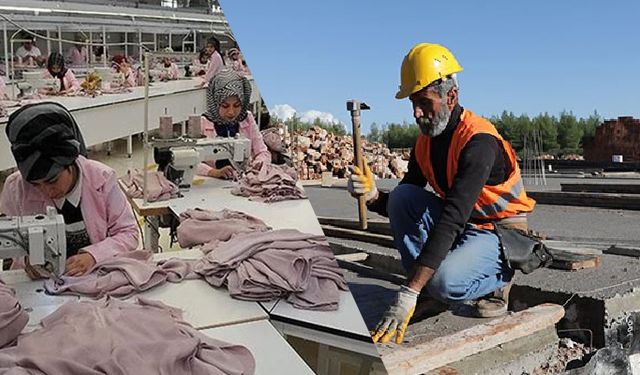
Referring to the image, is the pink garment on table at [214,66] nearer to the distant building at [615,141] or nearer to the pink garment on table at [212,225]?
the pink garment on table at [212,225]

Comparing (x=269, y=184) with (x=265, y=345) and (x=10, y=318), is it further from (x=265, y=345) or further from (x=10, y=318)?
(x=10, y=318)

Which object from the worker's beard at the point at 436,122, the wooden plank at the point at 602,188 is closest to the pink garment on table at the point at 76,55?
the worker's beard at the point at 436,122

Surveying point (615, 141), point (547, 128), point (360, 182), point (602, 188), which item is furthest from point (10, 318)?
point (602, 188)

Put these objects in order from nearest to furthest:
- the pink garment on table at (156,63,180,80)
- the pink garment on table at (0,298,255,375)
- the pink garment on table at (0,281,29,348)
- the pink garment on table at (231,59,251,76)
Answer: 1. the pink garment on table at (0,298,255,375)
2. the pink garment on table at (0,281,29,348)
3. the pink garment on table at (156,63,180,80)
4. the pink garment on table at (231,59,251,76)

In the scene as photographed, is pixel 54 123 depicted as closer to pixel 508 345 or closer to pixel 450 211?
pixel 450 211

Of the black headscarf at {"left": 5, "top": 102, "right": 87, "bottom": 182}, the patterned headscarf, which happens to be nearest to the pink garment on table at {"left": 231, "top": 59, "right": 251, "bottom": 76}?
the patterned headscarf

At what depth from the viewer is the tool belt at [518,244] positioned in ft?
4.32

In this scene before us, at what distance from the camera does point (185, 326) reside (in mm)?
Result: 1061

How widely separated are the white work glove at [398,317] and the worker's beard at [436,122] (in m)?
0.28

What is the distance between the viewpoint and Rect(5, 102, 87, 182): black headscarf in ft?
3.36

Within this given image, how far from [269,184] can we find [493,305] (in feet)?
1.64

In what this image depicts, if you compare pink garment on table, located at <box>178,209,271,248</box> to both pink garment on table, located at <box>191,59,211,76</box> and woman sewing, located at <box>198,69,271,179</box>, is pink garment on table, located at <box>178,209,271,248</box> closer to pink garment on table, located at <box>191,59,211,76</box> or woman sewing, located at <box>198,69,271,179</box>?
woman sewing, located at <box>198,69,271,179</box>

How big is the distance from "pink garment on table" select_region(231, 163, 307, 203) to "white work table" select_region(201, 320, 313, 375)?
306 millimetres

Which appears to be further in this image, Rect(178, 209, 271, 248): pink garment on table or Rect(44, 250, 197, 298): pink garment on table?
Rect(178, 209, 271, 248): pink garment on table
